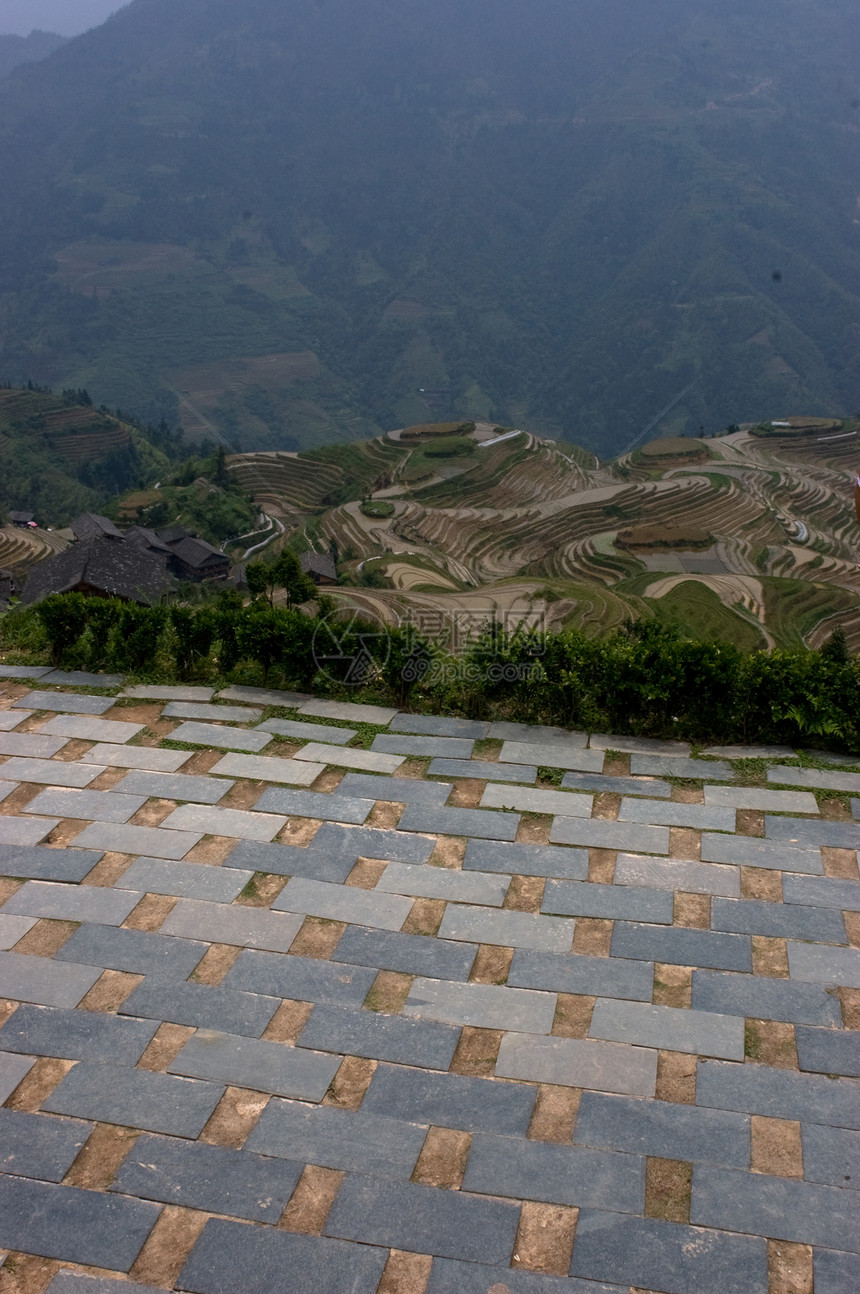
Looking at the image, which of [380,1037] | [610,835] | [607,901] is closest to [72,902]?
[380,1037]

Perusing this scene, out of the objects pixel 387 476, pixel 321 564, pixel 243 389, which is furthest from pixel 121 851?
pixel 243 389

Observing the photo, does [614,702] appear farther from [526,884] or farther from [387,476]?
[387,476]

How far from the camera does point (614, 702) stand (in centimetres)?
843

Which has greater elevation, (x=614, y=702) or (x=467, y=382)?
(x=614, y=702)

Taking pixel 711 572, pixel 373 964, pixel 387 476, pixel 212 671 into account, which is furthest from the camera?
pixel 387 476

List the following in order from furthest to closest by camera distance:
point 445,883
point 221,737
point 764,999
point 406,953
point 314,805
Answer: point 221,737
point 314,805
point 445,883
point 406,953
point 764,999

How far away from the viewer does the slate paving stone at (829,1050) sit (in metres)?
5.04

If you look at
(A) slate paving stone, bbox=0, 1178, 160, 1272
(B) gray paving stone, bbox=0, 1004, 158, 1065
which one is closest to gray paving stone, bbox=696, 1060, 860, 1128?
(A) slate paving stone, bbox=0, 1178, 160, 1272

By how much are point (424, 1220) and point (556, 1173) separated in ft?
2.18

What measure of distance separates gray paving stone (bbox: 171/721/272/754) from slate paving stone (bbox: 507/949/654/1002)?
10.6 ft

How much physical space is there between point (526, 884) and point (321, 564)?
45.0 metres

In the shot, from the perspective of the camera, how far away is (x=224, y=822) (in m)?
7.10

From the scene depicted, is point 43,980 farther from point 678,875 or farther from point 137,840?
point 678,875

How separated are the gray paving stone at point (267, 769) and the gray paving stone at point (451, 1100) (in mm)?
2953
